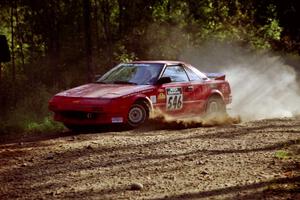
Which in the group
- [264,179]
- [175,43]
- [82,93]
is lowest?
[264,179]

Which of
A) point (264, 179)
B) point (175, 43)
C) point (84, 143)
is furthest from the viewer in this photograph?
point (175, 43)

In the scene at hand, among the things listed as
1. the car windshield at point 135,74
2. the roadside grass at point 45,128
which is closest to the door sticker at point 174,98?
the car windshield at point 135,74

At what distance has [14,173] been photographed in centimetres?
701

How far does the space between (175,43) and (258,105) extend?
7.65 m

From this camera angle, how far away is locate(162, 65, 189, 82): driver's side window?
12.3 meters

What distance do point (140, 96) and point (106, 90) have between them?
0.74m

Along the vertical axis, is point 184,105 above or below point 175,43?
below

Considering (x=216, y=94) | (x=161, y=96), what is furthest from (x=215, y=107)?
(x=161, y=96)

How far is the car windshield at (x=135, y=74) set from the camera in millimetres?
11891

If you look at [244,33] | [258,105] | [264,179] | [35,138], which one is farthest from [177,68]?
[244,33]

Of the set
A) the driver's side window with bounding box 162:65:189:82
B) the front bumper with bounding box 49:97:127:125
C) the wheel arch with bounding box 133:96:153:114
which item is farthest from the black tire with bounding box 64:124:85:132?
the driver's side window with bounding box 162:65:189:82

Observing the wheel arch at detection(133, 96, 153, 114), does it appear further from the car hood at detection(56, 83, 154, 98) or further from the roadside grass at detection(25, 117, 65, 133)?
the roadside grass at detection(25, 117, 65, 133)

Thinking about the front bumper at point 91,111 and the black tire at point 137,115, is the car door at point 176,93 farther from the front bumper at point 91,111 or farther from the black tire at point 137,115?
the front bumper at point 91,111

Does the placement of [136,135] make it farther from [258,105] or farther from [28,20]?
[28,20]
